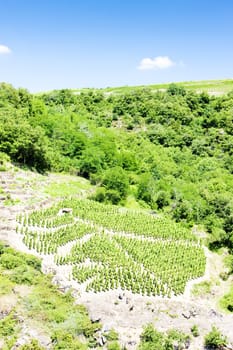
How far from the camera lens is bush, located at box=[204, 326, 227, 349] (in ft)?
86.9

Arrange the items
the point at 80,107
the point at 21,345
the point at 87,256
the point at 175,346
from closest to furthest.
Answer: the point at 21,345 < the point at 175,346 < the point at 87,256 < the point at 80,107

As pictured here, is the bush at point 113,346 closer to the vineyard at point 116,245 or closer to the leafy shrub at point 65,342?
the leafy shrub at point 65,342

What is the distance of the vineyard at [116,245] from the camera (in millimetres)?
33031

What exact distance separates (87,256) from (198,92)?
7398 centimetres

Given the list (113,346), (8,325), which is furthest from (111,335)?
(8,325)

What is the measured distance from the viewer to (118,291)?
31.6m

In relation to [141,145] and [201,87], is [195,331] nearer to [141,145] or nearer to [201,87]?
[141,145]

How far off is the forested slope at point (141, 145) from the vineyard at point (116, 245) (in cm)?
527

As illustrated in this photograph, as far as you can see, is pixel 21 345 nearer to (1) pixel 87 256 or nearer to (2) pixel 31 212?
(1) pixel 87 256

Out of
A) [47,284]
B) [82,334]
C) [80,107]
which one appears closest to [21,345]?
[82,334]

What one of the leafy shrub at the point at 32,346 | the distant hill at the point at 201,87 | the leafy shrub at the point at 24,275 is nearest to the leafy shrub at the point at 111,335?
the leafy shrub at the point at 32,346

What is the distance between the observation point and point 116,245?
38.8 meters

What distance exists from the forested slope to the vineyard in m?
5.27

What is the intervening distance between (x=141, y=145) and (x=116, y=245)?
40288 millimetres
